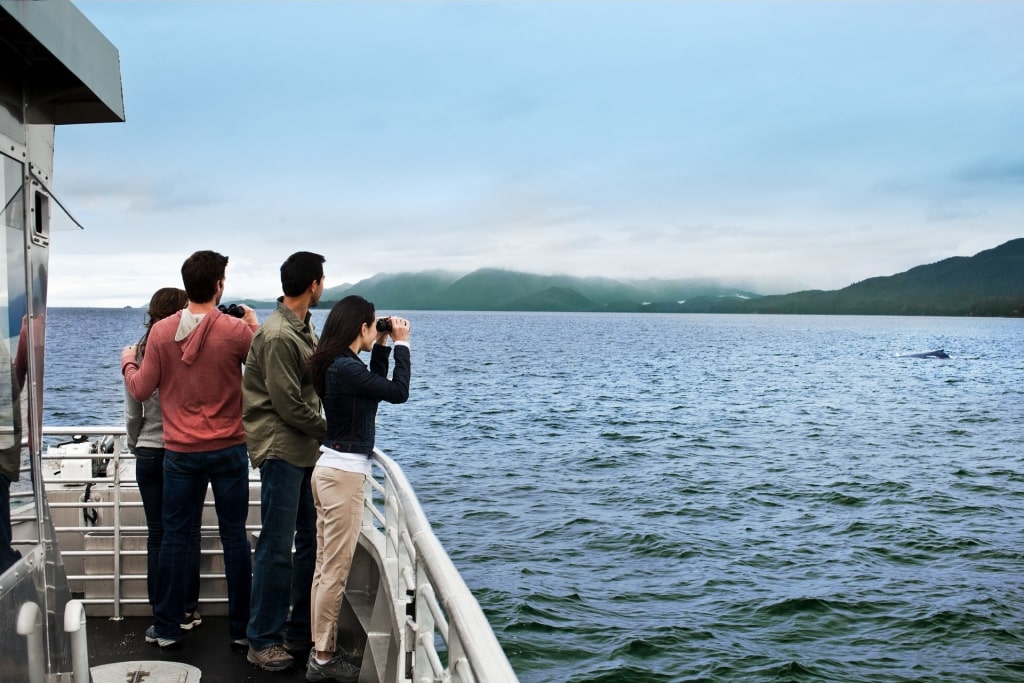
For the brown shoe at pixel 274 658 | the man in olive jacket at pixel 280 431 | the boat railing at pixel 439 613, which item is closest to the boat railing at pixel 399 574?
the boat railing at pixel 439 613

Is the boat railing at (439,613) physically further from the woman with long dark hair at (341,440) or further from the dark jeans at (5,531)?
the dark jeans at (5,531)

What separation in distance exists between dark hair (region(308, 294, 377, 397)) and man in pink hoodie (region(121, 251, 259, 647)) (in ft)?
2.13

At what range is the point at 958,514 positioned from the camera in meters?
18.5

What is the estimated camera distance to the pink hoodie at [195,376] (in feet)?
15.2

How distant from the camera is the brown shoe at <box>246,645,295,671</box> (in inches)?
184

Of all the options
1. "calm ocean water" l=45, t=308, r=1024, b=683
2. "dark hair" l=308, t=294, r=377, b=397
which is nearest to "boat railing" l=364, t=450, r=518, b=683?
"dark hair" l=308, t=294, r=377, b=397

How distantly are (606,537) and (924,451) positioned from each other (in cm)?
1516

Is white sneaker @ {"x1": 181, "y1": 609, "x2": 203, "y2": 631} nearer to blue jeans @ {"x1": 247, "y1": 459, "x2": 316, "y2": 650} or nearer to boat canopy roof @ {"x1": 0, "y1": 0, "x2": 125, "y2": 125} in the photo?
blue jeans @ {"x1": 247, "y1": 459, "x2": 316, "y2": 650}

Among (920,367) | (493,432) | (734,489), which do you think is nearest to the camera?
(734,489)

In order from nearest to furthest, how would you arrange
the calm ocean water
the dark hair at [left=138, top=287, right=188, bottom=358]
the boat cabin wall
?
the boat cabin wall < the dark hair at [left=138, top=287, right=188, bottom=358] < the calm ocean water

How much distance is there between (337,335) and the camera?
166 inches

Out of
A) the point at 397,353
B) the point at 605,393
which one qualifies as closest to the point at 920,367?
the point at 605,393

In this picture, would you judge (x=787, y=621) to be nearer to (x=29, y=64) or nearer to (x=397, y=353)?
(x=397, y=353)

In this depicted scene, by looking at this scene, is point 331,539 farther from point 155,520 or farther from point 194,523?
point 155,520
